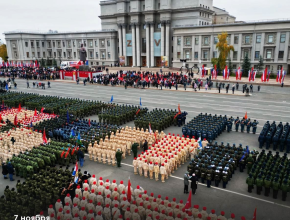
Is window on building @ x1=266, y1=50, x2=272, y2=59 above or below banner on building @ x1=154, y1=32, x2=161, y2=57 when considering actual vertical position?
below

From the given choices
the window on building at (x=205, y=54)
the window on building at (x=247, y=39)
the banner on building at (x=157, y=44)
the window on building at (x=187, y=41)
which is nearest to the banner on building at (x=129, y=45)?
the banner on building at (x=157, y=44)

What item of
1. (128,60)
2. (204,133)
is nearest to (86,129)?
(204,133)

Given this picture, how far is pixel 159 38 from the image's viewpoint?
78.5 metres

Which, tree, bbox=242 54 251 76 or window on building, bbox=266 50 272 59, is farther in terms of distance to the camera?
window on building, bbox=266 50 272 59

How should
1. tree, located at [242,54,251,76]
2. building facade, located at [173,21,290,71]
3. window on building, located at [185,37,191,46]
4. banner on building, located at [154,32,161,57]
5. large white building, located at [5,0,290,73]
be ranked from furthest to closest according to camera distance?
1. banner on building, located at [154,32,161,57]
2. window on building, located at [185,37,191,46]
3. large white building, located at [5,0,290,73]
4. tree, located at [242,54,251,76]
5. building facade, located at [173,21,290,71]

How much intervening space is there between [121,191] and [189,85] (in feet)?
123

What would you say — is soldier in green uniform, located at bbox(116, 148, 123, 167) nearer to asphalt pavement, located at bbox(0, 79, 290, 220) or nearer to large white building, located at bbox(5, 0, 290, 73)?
asphalt pavement, located at bbox(0, 79, 290, 220)

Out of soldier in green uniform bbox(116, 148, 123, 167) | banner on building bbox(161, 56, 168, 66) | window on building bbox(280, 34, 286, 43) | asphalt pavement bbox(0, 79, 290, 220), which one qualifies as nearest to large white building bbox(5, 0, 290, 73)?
window on building bbox(280, 34, 286, 43)

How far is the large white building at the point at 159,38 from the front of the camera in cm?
6016

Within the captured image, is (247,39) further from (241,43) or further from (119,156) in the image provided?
(119,156)

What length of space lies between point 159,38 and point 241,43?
1005 inches

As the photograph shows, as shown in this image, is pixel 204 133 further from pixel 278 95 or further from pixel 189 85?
pixel 189 85

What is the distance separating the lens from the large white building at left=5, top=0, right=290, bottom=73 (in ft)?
197

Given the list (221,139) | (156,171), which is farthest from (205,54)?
(156,171)
